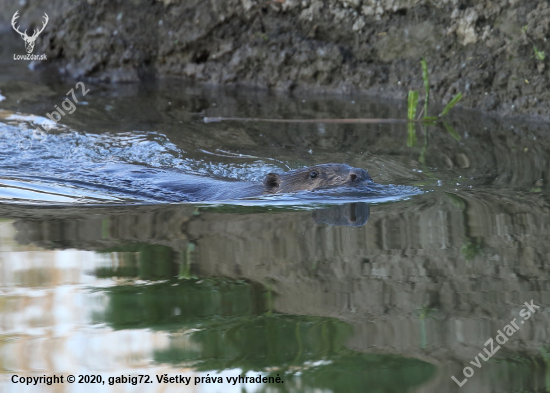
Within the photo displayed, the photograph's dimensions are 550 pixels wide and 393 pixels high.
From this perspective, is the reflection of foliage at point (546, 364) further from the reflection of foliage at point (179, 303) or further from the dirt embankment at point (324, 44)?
the dirt embankment at point (324, 44)

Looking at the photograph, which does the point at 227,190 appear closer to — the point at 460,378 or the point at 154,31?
the point at 460,378

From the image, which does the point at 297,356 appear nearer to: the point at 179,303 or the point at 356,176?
the point at 179,303

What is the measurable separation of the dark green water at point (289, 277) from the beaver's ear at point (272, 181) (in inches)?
18.0

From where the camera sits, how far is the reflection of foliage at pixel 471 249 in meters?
3.45

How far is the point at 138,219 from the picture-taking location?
14.0 feet

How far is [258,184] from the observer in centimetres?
545

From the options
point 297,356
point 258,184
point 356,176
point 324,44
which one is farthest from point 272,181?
point 324,44

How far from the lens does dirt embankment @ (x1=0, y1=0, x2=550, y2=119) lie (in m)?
8.12

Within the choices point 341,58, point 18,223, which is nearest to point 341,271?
point 18,223

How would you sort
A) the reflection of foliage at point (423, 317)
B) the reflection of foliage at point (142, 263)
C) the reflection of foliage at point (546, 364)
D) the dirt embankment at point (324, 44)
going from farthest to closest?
the dirt embankment at point (324, 44)
the reflection of foliage at point (142, 263)
the reflection of foliage at point (423, 317)
the reflection of foliage at point (546, 364)

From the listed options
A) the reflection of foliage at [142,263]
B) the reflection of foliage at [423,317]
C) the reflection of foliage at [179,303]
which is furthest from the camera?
the reflection of foliage at [142,263]

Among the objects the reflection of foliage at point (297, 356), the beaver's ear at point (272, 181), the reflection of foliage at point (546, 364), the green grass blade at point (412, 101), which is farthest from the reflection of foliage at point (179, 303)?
the green grass blade at point (412, 101)

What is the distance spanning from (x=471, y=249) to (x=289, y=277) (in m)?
1.04

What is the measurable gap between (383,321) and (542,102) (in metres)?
5.94
